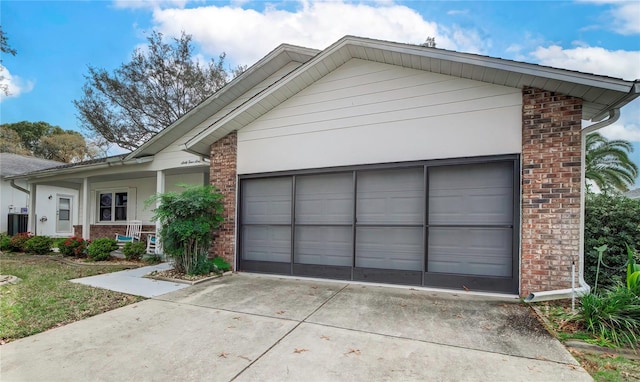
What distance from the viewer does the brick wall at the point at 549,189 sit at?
14.2ft

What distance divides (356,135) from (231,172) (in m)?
3.15

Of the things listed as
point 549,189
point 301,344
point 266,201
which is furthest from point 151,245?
point 549,189

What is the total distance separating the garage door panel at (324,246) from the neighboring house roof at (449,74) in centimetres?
290

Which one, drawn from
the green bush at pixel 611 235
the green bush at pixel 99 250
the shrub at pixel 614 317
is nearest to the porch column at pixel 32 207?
the green bush at pixel 99 250

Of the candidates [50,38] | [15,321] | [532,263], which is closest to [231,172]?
[15,321]

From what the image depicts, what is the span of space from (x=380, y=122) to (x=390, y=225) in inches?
77.6

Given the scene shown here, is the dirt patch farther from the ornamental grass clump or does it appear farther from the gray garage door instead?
the ornamental grass clump

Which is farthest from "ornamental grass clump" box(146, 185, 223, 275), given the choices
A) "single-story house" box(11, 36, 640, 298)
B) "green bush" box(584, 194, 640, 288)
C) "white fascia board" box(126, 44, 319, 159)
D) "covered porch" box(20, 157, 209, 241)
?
"green bush" box(584, 194, 640, 288)

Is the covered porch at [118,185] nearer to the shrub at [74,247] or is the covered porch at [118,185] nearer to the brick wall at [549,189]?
the shrub at [74,247]

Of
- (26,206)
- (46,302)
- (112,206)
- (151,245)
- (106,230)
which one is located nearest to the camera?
(46,302)

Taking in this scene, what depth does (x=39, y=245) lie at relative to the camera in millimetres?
10406

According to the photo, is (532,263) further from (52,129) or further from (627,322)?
(52,129)

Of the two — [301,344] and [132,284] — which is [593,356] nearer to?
[301,344]

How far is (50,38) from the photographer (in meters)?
9.55
